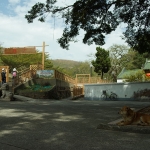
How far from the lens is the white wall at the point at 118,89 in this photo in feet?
68.5

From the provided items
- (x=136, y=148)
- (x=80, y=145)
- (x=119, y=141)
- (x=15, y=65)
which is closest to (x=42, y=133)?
(x=80, y=145)

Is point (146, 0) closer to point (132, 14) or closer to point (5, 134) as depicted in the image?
point (132, 14)

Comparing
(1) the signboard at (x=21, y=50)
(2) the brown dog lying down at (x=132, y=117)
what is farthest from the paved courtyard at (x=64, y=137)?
(1) the signboard at (x=21, y=50)

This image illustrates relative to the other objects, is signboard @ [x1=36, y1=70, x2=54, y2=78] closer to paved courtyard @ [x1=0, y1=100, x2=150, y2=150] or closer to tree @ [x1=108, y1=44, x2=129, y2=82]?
paved courtyard @ [x1=0, y1=100, x2=150, y2=150]

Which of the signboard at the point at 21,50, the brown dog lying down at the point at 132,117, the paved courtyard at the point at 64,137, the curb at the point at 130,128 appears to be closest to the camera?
the paved courtyard at the point at 64,137

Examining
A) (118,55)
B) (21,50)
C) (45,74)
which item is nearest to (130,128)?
(45,74)

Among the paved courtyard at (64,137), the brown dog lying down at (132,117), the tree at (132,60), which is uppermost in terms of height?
the tree at (132,60)

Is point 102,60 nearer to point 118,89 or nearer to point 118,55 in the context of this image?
point 118,89

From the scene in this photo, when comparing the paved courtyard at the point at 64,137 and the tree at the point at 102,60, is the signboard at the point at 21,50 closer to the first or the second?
the tree at the point at 102,60

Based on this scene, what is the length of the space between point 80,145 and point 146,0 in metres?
8.19

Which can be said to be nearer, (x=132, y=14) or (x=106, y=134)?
(x=106, y=134)

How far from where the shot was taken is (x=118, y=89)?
73.7 feet

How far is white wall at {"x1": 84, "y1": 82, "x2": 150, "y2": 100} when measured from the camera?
68.5 ft

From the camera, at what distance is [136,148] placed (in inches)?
188
